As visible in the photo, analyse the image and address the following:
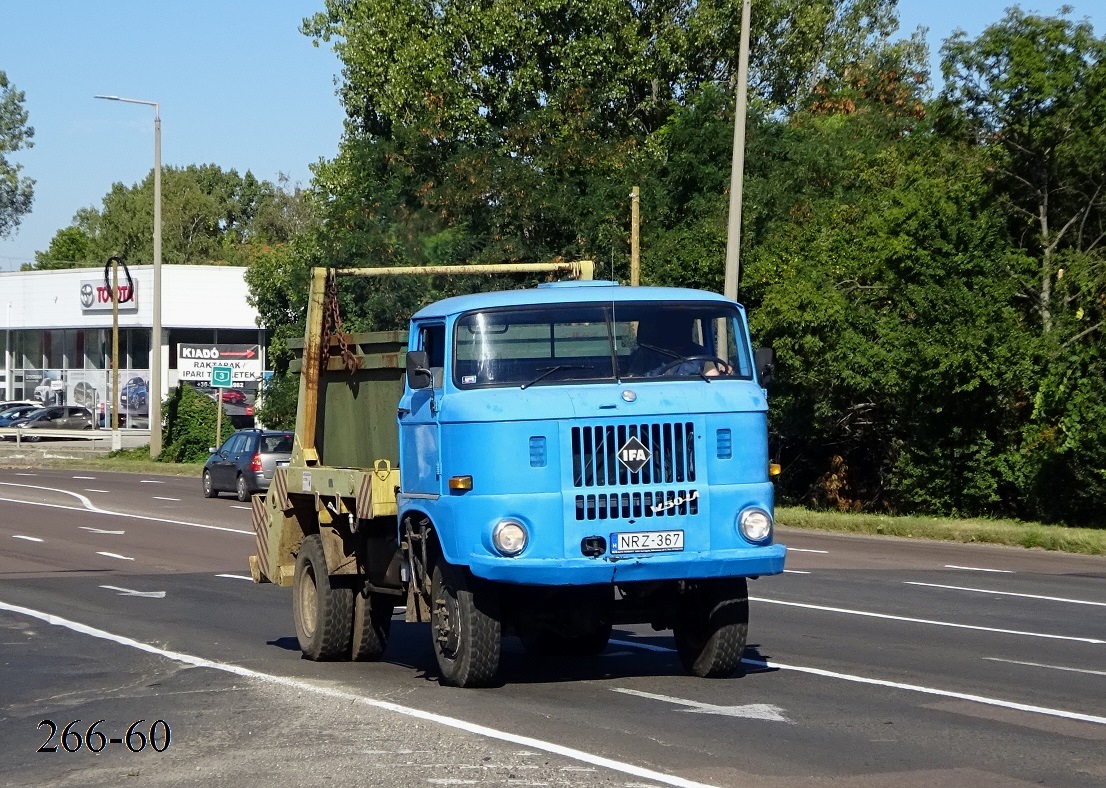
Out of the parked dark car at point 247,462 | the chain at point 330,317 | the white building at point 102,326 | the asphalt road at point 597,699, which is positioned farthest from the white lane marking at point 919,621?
the white building at point 102,326

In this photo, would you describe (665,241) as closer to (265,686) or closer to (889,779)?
(265,686)

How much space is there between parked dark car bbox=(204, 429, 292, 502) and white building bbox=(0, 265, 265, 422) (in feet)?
93.2

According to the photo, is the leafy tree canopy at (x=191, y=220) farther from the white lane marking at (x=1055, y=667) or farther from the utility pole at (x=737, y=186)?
the white lane marking at (x=1055, y=667)

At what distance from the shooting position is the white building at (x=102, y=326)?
68.8m

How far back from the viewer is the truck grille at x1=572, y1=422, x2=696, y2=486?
9.28 m

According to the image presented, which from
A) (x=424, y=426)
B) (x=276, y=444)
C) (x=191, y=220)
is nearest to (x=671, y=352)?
(x=424, y=426)

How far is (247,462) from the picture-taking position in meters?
34.4

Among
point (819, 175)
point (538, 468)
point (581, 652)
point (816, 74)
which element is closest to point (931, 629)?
point (581, 652)

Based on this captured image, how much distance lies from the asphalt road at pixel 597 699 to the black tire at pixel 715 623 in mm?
196

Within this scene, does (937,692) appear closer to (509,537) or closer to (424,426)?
(509,537)

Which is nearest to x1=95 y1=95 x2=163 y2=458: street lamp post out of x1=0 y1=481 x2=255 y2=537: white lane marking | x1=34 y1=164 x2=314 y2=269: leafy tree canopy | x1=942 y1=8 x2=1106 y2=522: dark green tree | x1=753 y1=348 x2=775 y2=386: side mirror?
x1=0 y1=481 x2=255 y2=537: white lane marking

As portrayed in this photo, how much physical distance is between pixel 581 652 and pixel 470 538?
111 inches

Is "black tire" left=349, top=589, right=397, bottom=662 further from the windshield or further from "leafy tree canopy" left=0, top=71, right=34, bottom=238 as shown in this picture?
"leafy tree canopy" left=0, top=71, right=34, bottom=238

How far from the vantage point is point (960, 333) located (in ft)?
88.3
